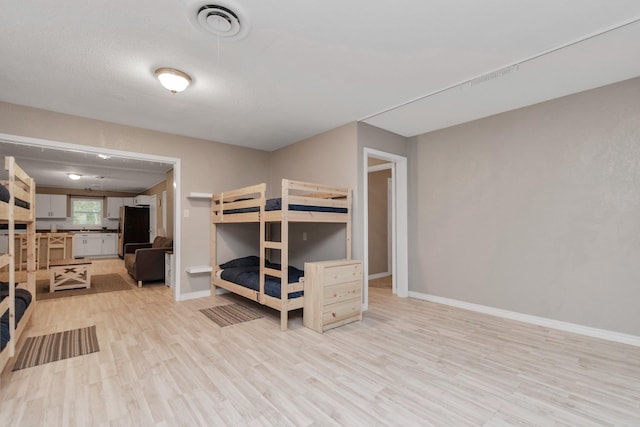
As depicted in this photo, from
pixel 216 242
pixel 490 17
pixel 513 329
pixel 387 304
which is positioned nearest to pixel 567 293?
pixel 513 329

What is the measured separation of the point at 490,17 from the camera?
1939 mm

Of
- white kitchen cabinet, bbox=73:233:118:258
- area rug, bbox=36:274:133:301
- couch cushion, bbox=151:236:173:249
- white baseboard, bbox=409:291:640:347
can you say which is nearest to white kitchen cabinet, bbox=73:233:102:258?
white kitchen cabinet, bbox=73:233:118:258

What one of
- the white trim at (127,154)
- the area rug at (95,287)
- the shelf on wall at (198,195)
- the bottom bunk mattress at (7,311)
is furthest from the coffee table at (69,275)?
the shelf on wall at (198,195)

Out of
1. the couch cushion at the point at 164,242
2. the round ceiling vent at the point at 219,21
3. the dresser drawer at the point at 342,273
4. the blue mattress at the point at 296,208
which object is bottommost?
the dresser drawer at the point at 342,273

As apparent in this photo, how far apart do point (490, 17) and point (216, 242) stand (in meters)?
4.24

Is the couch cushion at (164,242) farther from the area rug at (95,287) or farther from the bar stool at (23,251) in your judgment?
the bar stool at (23,251)

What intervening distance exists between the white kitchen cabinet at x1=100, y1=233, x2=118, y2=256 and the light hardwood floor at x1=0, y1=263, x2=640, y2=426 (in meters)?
7.31

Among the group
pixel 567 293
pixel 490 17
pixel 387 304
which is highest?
pixel 490 17

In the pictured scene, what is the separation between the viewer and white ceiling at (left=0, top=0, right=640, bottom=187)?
189cm

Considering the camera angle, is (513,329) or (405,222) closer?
(513,329)

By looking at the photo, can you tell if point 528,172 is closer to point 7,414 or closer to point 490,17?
Answer: point 490,17

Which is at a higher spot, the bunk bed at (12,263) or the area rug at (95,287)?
the bunk bed at (12,263)

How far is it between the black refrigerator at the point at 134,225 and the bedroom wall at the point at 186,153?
586 cm

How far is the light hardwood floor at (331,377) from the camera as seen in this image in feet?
5.72
